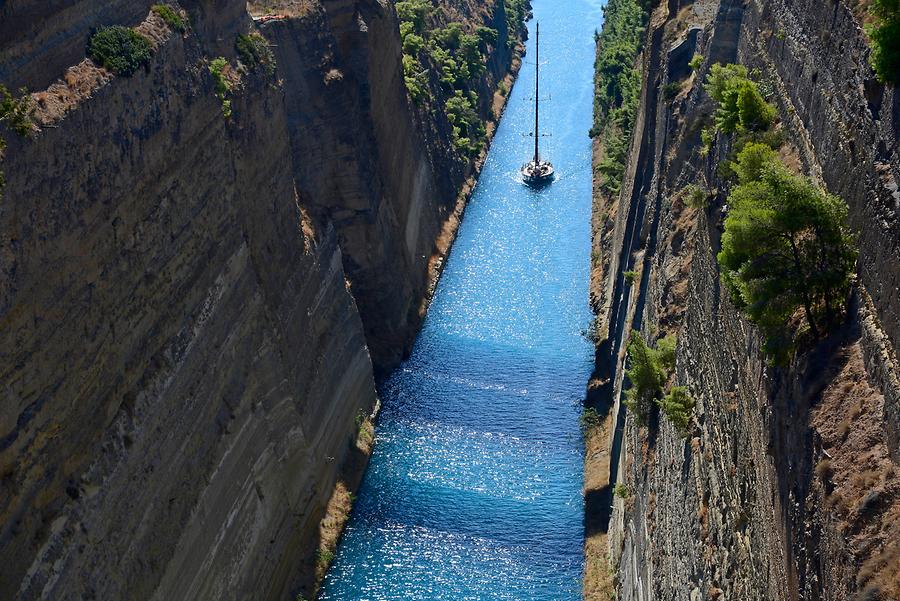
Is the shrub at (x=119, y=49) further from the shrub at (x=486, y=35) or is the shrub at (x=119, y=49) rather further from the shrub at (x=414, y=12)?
the shrub at (x=486, y=35)

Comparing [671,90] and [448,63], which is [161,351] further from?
[448,63]

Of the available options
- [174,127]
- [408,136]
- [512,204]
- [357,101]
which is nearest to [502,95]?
[512,204]

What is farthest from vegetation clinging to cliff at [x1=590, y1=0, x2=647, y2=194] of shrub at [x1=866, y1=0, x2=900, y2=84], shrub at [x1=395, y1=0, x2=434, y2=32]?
shrub at [x1=866, y1=0, x2=900, y2=84]

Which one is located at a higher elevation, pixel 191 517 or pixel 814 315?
pixel 814 315

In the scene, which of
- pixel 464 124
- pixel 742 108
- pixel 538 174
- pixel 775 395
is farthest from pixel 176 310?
pixel 464 124

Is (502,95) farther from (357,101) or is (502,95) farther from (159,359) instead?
(159,359)
